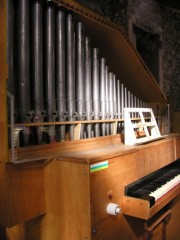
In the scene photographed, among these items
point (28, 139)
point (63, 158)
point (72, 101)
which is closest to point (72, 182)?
point (63, 158)

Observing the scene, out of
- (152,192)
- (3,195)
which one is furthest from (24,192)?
(152,192)

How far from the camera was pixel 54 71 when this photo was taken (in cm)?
213

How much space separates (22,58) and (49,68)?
258 mm

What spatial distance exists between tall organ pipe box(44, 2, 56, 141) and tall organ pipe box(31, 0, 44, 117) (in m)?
0.07

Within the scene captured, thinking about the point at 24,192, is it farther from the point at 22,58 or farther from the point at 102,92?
the point at 102,92

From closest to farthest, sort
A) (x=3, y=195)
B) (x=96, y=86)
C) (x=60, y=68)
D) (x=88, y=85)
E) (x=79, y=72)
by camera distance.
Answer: (x=3, y=195), (x=60, y=68), (x=79, y=72), (x=88, y=85), (x=96, y=86)

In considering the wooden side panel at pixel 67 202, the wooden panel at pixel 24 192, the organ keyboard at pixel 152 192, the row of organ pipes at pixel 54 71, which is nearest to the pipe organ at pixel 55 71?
the row of organ pipes at pixel 54 71

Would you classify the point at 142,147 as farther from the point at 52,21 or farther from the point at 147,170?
the point at 52,21

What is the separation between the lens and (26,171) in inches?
69.8

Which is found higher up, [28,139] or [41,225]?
[28,139]

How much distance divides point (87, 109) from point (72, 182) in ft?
2.88

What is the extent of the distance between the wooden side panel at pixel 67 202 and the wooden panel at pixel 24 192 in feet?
0.21

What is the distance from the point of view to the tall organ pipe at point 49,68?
6.72 feet

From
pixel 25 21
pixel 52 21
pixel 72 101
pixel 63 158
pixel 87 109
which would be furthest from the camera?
pixel 87 109
